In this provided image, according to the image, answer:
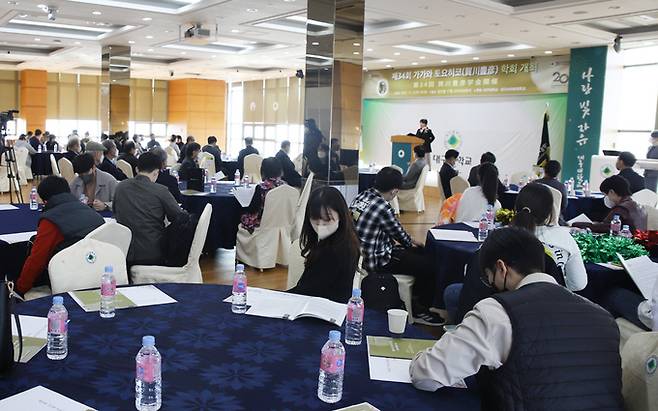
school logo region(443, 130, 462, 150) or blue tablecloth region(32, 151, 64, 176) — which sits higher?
school logo region(443, 130, 462, 150)

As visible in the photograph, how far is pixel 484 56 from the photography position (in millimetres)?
13531

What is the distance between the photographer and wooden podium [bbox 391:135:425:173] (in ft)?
43.9

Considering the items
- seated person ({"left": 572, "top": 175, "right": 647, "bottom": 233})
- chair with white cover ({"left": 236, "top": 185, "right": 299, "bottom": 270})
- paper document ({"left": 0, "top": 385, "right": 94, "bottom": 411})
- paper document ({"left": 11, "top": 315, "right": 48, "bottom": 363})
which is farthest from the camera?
chair with white cover ({"left": 236, "top": 185, "right": 299, "bottom": 270})

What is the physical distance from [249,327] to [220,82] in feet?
71.9

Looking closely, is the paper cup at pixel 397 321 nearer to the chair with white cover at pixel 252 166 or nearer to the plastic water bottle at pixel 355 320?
the plastic water bottle at pixel 355 320

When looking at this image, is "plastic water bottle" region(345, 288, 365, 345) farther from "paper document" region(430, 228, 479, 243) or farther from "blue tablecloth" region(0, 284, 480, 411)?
"paper document" region(430, 228, 479, 243)

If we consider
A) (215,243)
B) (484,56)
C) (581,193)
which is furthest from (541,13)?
(215,243)

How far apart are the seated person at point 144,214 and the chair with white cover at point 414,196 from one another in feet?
23.0

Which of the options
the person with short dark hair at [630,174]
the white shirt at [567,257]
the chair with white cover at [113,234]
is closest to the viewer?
the chair with white cover at [113,234]

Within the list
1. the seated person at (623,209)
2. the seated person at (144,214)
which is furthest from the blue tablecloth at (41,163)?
the seated person at (623,209)

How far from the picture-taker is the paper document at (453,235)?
4.54 m

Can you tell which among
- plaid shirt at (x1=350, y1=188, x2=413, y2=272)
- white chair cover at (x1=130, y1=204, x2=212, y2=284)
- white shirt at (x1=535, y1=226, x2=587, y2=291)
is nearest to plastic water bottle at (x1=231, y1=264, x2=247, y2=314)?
white chair cover at (x1=130, y1=204, x2=212, y2=284)

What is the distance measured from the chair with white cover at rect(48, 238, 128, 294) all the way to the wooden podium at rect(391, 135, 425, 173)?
10624mm

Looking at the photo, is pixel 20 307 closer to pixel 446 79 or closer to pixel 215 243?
pixel 215 243
